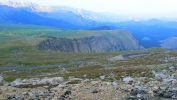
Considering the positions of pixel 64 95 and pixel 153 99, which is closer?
pixel 153 99

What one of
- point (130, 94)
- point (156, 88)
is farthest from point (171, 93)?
point (130, 94)

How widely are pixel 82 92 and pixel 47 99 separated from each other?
3.22 meters

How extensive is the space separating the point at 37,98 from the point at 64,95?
2.10m

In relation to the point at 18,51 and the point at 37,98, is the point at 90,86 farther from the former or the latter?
the point at 18,51

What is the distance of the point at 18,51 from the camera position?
160m

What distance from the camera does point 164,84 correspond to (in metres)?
23.1

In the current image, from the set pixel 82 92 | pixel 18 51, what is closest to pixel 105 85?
pixel 82 92

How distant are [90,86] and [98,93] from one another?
3.04 m

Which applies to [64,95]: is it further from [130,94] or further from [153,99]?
[153,99]

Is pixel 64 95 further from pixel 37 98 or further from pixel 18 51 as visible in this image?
pixel 18 51

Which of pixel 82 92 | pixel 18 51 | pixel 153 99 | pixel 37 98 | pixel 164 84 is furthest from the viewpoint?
pixel 18 51

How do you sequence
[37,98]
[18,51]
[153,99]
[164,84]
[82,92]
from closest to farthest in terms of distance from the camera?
[153,99] < [37,98] < [82,92] < [164,84] < [18,51]

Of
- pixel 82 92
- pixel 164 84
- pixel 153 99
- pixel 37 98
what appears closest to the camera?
pixel 153 99

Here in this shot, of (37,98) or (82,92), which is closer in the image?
(37,98)
